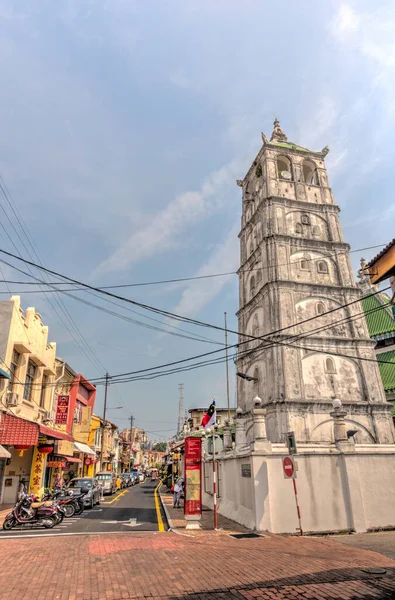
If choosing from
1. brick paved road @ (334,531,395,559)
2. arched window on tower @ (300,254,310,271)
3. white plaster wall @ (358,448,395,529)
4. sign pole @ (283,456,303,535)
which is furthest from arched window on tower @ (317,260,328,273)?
brick paved road @ (334,531,395,559)

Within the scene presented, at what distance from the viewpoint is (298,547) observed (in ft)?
34.7

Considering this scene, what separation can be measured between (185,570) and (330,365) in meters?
20.8

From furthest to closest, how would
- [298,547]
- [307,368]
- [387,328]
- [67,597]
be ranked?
1. [387,328]
2. [307,368]
3. [298,547]
4. [67,597]

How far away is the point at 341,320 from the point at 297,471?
15706mm

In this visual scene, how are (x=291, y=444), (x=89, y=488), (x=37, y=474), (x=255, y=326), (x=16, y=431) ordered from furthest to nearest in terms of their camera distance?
1. (x=255, y=326)
2. (x=37, y=474)
3. (x=89, y=488)
4. (x=16, y=431)
5. (x=291, y=444)

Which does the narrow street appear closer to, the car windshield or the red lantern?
the car windshield

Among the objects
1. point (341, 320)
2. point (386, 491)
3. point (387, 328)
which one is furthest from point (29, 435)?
point (387, 328)

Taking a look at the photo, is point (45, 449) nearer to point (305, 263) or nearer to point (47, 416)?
point (47, 416)

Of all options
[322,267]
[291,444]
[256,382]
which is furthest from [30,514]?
[322,267]

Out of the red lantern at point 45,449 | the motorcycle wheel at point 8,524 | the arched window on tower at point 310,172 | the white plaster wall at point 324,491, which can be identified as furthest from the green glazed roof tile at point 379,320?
the motorcycle wheel at point 8,524

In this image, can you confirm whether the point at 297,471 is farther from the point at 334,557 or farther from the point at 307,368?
the point at 307,368

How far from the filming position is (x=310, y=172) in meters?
38.5

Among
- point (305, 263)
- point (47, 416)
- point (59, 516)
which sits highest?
point (305, 263)

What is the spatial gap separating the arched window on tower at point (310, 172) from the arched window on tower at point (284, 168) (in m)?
1.80
